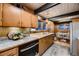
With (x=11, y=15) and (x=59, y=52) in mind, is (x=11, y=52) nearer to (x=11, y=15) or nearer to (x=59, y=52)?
(x=11, y=15)

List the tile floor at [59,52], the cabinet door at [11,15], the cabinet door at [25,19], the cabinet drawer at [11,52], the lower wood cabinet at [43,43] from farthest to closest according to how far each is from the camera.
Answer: the lower wood cabinet at [43,43] → the cabinet door at [25,19] → the tile floor at [59,52] → the cabinet door at [11,15] → the cabinet drawer at [11,52]

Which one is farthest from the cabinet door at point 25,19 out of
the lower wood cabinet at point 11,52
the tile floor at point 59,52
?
the tile floor at point 59,52

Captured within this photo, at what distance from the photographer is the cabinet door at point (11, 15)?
1.33m

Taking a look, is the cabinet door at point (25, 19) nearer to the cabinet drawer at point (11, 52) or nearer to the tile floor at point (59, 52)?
the cabinet drawer at point (11, 52)

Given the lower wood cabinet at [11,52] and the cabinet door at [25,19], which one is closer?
the lower wood cabinet at [11,52]

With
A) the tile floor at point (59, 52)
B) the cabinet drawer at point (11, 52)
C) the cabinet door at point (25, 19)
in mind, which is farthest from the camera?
the cabinet door at point (25, 19)

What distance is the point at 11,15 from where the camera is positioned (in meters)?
1.47

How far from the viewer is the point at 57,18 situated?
4.91 ft

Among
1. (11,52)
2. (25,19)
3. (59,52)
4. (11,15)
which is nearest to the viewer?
(11,52)

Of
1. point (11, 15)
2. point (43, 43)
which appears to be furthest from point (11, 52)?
point (43, 43)

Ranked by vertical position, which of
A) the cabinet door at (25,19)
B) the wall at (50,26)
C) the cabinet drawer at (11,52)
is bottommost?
the cabinet drawer at (11,52)

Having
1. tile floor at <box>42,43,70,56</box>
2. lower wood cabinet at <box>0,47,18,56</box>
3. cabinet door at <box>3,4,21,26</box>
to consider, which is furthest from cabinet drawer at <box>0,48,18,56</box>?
tile floor at <box>42,43,70,56</box>

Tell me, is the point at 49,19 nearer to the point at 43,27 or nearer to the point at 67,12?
the point at 43,27

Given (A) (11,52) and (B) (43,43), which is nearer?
(A) (11,52)
